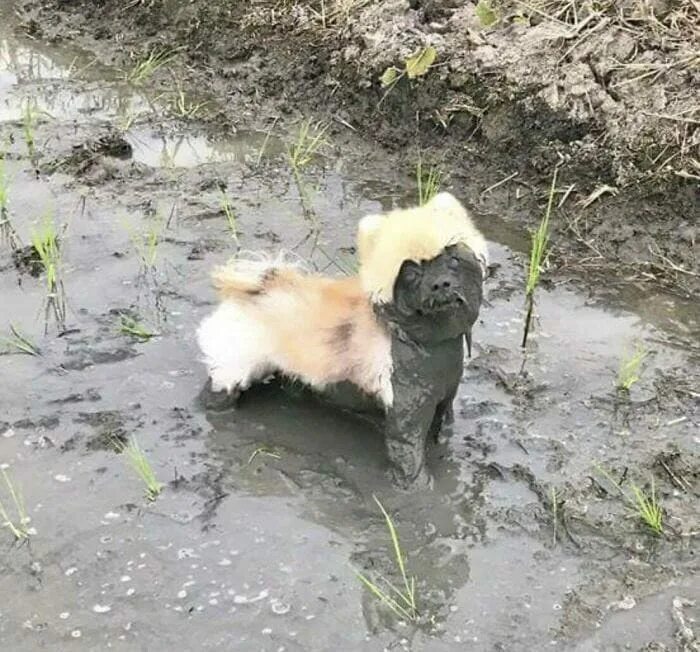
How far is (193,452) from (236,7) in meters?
4.85

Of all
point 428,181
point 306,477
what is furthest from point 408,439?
point 428,181

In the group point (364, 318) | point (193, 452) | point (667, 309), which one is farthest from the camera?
point (667, 309)

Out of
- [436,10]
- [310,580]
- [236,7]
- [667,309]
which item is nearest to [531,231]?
[667,309]

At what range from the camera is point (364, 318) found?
3963 mm

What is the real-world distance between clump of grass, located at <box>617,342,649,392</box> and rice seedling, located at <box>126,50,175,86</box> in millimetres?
4632

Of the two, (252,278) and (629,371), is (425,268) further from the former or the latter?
(629,371)

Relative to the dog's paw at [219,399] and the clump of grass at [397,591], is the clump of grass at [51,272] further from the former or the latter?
the clump of grass at [397,591]

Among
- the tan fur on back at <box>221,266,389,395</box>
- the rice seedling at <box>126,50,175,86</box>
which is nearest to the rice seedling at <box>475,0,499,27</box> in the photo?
the rice seedling at <box>126,50,175,86</box>

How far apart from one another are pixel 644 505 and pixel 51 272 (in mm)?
3016

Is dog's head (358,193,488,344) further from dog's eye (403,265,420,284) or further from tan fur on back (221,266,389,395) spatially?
tan fur on back (221,266,389,395)

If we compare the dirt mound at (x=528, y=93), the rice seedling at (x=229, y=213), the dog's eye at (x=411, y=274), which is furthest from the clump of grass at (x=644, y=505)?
the rice seedling at (x=229, y=213)

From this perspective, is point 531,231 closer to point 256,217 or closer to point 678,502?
point 256,217

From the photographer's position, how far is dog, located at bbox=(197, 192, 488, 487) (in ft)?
11.8

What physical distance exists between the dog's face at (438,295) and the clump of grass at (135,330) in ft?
Result: 5.27
